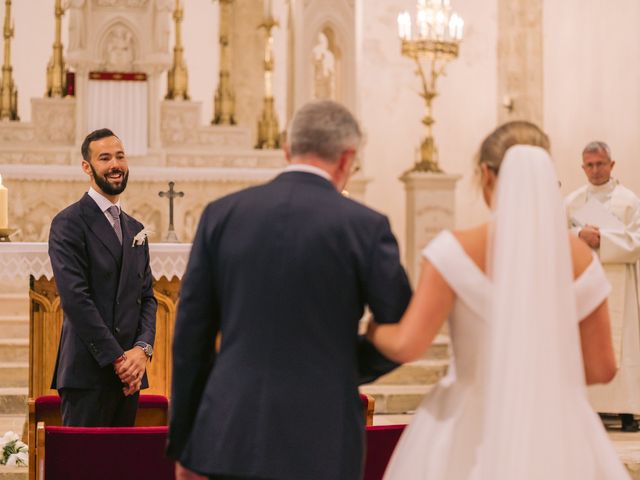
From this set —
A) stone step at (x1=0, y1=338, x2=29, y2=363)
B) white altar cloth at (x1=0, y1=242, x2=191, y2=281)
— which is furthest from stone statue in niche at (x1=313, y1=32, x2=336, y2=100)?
white altar cloth at (x1=0, y1=242, x2=191, y2=281)

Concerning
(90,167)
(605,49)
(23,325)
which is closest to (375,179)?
→ (605,49)

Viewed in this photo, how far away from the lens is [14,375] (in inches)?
348

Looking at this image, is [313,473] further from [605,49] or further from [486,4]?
[486,4]

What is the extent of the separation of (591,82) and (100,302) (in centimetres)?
759

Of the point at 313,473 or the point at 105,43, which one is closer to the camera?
the point at 313,473

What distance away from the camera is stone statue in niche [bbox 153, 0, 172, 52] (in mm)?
11070

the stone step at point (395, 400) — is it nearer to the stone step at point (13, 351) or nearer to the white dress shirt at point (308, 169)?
the stone step at point (13, 351)

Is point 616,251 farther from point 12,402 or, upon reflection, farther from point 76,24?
point 76,24

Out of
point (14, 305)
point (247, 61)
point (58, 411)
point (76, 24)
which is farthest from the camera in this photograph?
point (247, 61)

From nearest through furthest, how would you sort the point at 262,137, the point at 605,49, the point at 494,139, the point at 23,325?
the point at 494,139, the point at 23,325, the point at 605,49, the point at 262,137

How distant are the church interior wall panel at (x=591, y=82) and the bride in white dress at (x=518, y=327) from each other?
730cm

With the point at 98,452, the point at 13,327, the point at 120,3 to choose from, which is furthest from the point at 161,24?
the point at 98,452

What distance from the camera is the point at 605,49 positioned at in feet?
35.1

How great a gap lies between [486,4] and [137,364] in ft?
30.7
